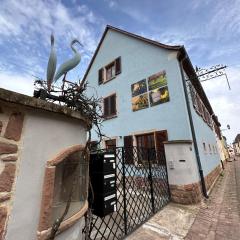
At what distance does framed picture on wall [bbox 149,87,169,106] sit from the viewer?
743cm

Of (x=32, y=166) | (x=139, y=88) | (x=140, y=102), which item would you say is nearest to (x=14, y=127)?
(x=32, y=166)

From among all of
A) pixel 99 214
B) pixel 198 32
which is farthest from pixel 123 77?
pixel 99 214

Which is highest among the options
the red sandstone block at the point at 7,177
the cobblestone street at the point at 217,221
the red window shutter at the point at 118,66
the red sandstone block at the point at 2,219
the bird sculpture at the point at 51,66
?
the red window shutter at the point at 118,66

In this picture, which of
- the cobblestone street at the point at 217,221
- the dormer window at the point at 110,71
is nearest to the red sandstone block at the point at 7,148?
the cobblestone street at the point at 217,221

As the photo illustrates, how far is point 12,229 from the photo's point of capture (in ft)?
4.14

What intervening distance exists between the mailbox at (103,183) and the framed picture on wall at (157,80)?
606cm

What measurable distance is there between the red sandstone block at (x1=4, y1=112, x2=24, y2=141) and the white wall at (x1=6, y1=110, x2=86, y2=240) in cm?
4

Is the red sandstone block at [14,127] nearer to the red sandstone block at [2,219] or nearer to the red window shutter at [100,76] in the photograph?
the red sandstone block at [2,219]

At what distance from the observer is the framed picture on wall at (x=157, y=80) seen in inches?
303

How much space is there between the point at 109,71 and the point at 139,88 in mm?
3526

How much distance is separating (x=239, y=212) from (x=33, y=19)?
7425mm

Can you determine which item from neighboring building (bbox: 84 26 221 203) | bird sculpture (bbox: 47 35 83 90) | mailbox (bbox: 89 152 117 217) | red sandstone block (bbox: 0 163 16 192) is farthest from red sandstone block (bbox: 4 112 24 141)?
neighboring building (bbox: 84 26 221 203)

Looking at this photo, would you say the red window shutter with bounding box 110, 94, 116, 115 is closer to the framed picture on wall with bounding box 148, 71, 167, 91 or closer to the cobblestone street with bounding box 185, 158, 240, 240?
the framed picture on wall with bounding box 148, 71, 167, 91

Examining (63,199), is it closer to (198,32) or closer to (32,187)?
(32,187)
